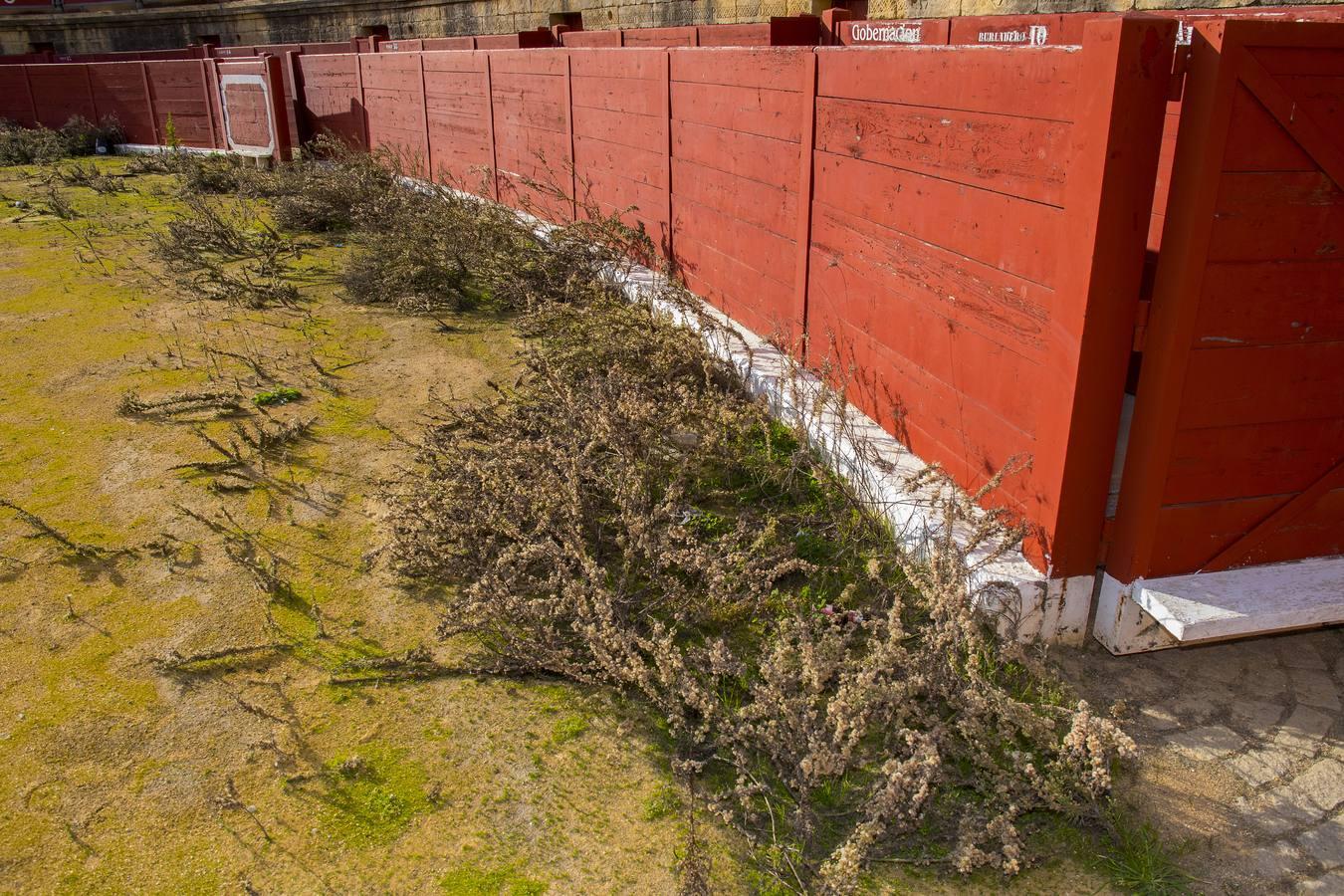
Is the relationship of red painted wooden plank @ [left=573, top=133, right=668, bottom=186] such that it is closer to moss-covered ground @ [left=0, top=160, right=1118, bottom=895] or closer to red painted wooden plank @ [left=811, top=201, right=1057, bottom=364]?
moss-covered ground @ [left=0, top=160, right=1118, bottom=895]

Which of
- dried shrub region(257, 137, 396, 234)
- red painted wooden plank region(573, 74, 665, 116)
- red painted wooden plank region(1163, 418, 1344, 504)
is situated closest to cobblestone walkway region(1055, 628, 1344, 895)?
red painted wooden plank region(1163, 418, 1344, 504)

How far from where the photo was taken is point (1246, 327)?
3.00 metres

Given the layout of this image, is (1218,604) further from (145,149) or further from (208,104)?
(145,149)

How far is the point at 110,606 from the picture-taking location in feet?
12.8

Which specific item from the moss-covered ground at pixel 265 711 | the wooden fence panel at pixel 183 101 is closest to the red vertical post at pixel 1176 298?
the moss-covered ground at pixel 265 711

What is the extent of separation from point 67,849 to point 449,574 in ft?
5.18

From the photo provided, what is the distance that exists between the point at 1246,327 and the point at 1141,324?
0.32 m

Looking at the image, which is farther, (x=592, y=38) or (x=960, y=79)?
(x=592, y=38)

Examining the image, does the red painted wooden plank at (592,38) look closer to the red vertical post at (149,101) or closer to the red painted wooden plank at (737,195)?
the red painted wooden plank at (737,195)

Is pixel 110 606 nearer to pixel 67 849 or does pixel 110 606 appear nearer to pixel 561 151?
pixel 67 849

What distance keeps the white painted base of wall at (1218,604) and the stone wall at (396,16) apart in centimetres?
408

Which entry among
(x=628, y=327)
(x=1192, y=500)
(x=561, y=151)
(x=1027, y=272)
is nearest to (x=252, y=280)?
(x=561, y=151)

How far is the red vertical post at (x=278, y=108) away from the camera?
605 inches

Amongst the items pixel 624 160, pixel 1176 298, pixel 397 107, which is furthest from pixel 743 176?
pixel 397 107
